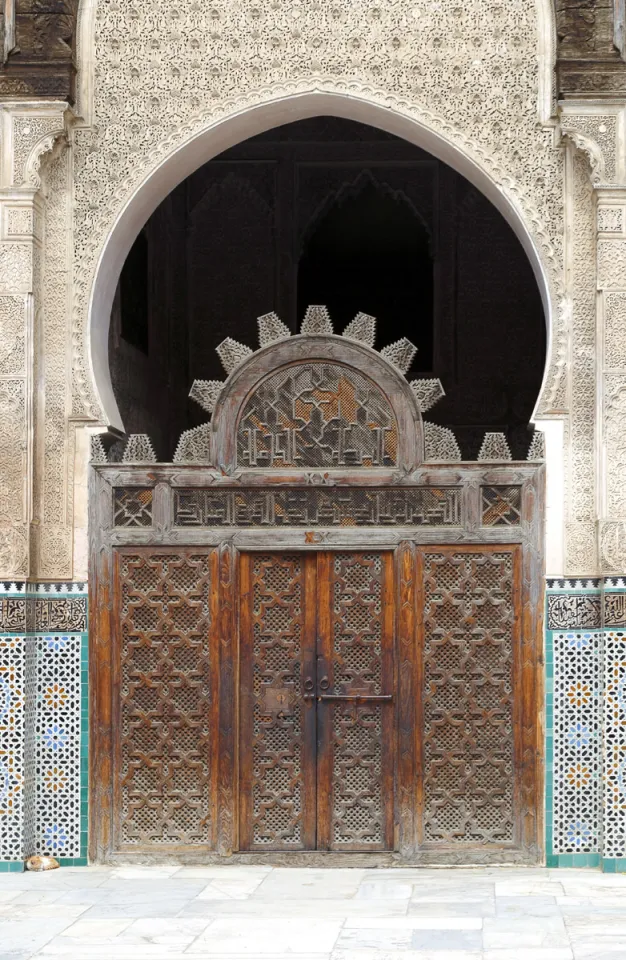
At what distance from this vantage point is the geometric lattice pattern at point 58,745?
19.1 ft

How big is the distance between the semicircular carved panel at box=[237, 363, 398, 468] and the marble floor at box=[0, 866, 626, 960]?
69.2 inches

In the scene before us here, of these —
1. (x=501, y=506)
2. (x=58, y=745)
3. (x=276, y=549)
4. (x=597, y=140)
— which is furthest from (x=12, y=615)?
(x=597, y=140)

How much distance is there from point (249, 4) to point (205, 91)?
44cm

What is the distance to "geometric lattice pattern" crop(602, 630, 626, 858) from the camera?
559cm

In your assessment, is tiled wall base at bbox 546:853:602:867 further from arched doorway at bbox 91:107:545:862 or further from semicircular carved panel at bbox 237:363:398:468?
semicircular carved panel at bbox 237:363:398:468

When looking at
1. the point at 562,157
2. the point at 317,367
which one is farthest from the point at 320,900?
the point at 562,157

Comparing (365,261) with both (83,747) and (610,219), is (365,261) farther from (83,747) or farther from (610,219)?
(83,747)

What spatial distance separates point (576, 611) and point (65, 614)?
220 centimetres

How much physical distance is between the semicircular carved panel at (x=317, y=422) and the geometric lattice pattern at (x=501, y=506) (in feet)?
1.43

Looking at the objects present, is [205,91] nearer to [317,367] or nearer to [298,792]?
[317,367]

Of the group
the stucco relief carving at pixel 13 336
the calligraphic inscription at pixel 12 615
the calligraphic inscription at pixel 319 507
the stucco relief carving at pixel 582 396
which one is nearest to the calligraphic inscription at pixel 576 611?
the stucco relief carving at pixel 582 396

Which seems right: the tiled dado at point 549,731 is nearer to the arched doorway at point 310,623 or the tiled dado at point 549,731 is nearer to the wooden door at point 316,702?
the arched doorway at point 310,623

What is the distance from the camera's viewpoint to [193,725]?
5.85m

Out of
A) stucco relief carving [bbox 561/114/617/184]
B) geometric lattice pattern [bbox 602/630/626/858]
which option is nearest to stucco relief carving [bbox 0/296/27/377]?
stucco relief carving [bbox 561/114/617/184]
